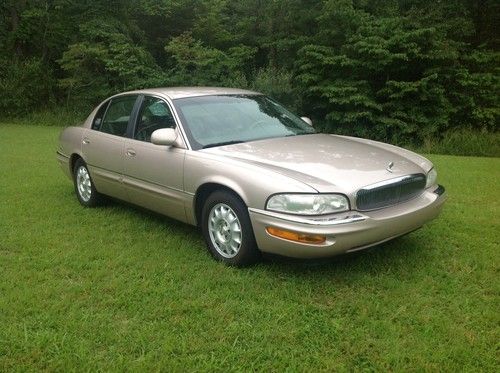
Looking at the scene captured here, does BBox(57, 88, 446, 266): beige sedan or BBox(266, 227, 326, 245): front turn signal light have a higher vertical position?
BBox(57, 88, 446, 266): beige sedan

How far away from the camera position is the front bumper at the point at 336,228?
11.6ft

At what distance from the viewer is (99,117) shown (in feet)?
19.7

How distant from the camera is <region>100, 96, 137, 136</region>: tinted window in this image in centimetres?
545

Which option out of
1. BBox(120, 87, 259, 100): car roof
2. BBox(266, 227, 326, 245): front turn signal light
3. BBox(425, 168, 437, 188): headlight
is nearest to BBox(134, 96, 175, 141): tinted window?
BBox(120, 87, 259, 100): car roof

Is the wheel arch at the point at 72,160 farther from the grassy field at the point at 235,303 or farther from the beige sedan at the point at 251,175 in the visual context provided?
Result: the grassy field at the point at 235,303

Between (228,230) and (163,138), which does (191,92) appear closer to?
Result: (163,138)

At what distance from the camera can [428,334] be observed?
309 cm

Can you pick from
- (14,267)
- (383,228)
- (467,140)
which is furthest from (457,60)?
A: (14,267)

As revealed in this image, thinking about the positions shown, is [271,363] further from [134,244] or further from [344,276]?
[134,244]

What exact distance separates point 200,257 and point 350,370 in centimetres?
194

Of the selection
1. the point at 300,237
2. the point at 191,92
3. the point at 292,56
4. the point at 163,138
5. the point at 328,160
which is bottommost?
the point at 300,237

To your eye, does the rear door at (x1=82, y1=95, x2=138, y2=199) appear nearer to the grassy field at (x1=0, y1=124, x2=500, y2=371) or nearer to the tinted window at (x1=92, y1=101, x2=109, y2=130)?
the tinted window at (x1=92, y1=101, x2=109, y2=130)

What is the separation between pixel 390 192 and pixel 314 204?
28.4 inches

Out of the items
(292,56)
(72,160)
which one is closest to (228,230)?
(72,160)
